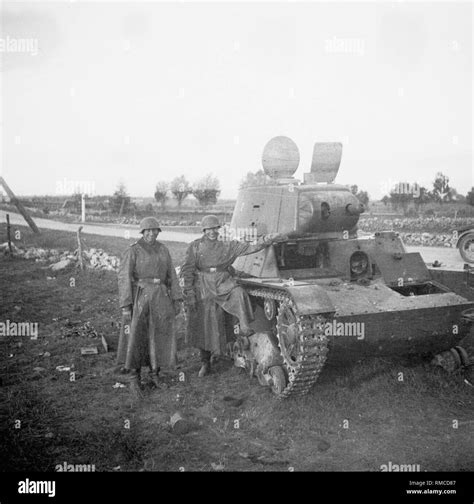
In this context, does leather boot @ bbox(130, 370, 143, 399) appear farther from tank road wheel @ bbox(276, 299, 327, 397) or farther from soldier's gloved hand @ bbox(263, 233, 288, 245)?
soldier's gloved hand @ bbox(263, 233, 288, 245)

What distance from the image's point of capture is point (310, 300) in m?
5.93

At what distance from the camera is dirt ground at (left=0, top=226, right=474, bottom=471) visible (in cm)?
506


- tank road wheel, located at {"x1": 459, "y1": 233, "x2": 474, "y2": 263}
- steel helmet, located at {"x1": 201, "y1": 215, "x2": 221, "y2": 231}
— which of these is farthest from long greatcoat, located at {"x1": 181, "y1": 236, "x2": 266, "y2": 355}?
tank road wheel, located at {"x1": 459, "y1": 233, "x2": 474, "y2": 263}

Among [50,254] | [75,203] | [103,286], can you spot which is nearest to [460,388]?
[103,286]

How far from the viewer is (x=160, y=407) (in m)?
6.38

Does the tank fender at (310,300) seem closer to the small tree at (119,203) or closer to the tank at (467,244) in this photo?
the tank at (467,244)

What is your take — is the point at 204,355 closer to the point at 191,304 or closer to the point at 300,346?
the point at 191,304

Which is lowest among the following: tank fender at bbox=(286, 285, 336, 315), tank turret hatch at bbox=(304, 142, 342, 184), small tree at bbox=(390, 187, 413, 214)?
tank fender at bbox=(286, 285, 336, 315)
